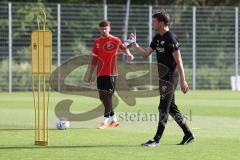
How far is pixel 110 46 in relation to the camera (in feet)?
52.2

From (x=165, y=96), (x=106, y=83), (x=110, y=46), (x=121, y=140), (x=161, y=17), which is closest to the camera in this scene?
(x=161, y=17)

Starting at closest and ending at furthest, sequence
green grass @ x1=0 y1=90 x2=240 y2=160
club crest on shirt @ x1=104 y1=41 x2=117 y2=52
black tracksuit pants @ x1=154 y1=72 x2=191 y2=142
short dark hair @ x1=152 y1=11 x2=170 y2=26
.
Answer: green grass @ x1=0 y1=90 x2=240 y2=160 < short dark hair @ x1=152 y1=11 x2=170 y2=26 < black tracksuit pants @ x1=154 y1=72 x2=191 y2=142 < club crest on shirt @ x1=104 y1=41 x2=117 y2=52

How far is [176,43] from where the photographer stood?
469 inches

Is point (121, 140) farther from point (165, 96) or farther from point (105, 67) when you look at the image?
point (105, 67)

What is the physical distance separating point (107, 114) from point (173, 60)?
4022 mm

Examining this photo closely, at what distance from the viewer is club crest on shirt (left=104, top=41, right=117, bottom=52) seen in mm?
15844

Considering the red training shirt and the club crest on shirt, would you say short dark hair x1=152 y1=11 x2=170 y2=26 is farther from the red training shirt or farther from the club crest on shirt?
the club crest on shirt

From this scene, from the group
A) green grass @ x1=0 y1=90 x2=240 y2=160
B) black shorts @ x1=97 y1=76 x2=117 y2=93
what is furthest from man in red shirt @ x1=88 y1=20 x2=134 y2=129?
green grass @ x1=0 y1=90 x2=240 y2=160

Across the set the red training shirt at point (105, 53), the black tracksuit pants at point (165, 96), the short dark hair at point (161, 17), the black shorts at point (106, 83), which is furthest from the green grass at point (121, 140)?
the short dark hair at point (161, 17)

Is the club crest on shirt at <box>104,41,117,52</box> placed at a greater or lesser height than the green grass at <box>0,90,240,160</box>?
greater

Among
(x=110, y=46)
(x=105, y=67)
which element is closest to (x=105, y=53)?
(x=110, y=46)

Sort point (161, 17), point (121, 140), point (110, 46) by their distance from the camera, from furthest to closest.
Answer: point (110, 46)
point (121, 140)
point (161, 17)

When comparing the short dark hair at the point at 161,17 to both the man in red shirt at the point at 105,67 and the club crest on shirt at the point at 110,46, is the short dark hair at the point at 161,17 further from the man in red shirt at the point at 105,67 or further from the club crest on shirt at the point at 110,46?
the club crest on shirt at the point at 110,46

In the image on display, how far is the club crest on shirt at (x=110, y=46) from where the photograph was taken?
15844 mm
